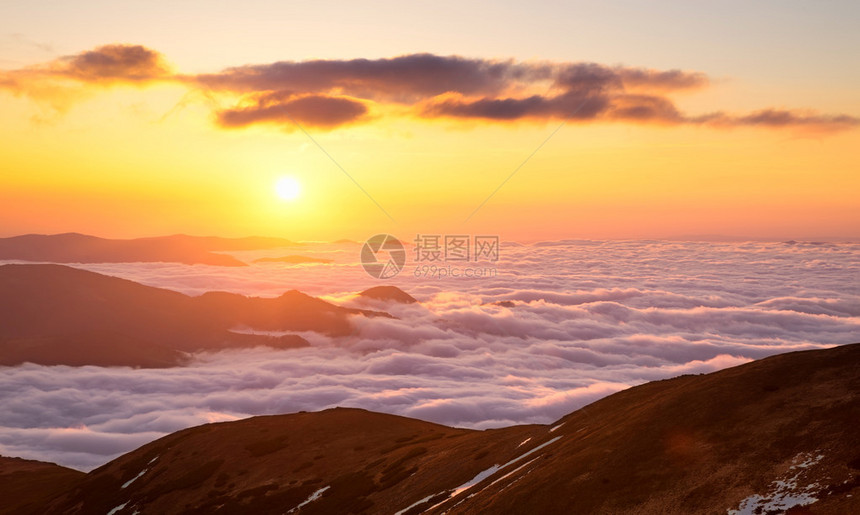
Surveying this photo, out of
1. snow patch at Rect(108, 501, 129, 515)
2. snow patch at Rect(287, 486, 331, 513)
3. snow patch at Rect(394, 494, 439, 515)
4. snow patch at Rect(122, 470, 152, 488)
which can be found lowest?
snow patch at Rect(108, 501, 129, 515)

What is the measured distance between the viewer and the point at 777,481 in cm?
3794

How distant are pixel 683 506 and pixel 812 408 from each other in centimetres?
1544

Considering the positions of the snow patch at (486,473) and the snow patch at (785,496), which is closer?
the snow patch at (785,496)

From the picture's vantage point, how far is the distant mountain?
38.8 m

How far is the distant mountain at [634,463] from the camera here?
38844 millimetres

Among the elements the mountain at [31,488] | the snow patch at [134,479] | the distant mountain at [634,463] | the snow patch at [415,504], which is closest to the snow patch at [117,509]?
the distant mountain at [634,463]

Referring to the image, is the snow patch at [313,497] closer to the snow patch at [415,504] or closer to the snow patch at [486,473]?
the snow patch at [415,504]

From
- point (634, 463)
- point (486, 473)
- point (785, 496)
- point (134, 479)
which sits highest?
point (785, 496)

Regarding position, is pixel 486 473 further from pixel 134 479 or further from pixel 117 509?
pixel 134 479

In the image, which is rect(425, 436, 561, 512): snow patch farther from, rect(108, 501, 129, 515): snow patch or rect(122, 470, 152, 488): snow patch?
rect(122, 470, 152, 488): snow patch

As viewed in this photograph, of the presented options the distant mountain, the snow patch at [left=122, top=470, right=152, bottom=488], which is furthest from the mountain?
the distant mountain

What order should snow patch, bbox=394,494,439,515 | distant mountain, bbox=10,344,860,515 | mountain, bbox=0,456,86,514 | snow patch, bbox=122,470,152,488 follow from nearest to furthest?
1. distant mountain, bbox=10,344,860,515
2. snow patch, bbox=394,494,439,515
3. snow patch, bbox=122,470,152,488
4. mountain, bbox=0,456,86,514

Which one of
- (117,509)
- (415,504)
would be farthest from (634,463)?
(117,509)

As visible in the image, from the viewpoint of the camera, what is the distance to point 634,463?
48.2 meters
